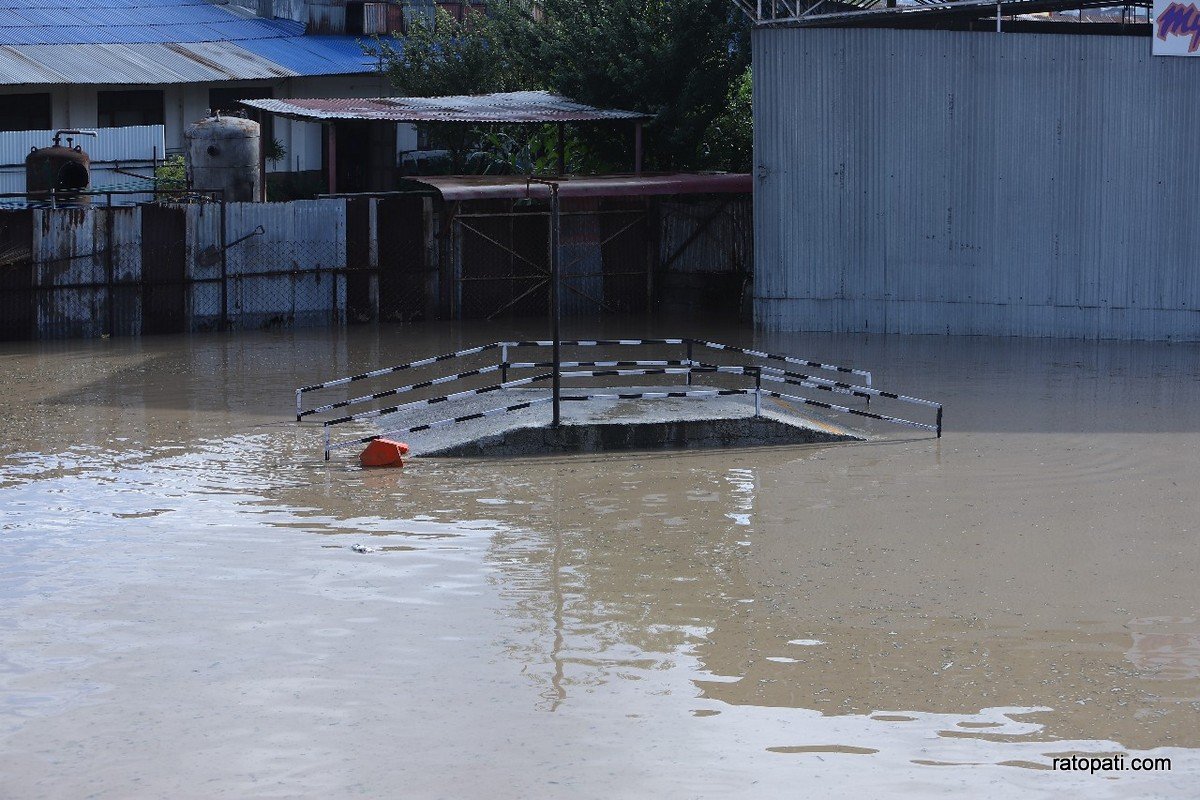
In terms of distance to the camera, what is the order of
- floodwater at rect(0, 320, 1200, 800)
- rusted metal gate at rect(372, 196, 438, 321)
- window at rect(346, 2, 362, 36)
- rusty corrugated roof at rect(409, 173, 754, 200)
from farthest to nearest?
window at rect(346, 2, 362, 36) < rusted metal gate at rect(372, 196, 438, 321) < rusty corrugated roof at rect(409, 173, 754, 200) < floodwater at rect(0, 320, 1200, 800)

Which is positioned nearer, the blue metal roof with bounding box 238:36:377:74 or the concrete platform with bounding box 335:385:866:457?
the concrete platform with bounding box 335:385:866:457

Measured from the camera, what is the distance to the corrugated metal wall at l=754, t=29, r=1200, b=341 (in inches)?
901

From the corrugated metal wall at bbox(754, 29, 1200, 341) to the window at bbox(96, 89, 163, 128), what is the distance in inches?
738

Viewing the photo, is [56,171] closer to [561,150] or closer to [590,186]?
[561,150]

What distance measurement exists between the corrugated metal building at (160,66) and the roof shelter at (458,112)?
28.2ft

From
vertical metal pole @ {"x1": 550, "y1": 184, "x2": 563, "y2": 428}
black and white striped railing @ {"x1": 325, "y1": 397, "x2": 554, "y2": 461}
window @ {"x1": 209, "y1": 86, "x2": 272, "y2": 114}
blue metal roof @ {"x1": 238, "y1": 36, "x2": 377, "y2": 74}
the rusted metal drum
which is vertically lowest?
black and white striped railing @ {"x1": 325, "y1": 397, "x2": 554, "y2": 461}

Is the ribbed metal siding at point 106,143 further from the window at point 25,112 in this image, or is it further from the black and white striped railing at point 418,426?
the black and white striped railing at point 418,426

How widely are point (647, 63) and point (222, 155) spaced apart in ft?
25.9

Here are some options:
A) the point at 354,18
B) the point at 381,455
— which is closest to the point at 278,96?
the point at 354,18

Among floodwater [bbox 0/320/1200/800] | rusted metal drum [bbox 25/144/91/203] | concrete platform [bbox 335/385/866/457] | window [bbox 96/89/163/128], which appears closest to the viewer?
floodwater [bbox 0/320/1200/800]

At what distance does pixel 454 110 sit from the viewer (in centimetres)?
2825

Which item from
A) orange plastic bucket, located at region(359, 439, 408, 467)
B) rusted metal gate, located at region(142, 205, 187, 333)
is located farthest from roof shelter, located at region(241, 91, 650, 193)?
orange plastic bucket, located at region(359, 439, 408, 467)

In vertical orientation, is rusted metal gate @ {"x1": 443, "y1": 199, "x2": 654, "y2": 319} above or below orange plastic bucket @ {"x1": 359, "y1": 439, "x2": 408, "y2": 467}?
above

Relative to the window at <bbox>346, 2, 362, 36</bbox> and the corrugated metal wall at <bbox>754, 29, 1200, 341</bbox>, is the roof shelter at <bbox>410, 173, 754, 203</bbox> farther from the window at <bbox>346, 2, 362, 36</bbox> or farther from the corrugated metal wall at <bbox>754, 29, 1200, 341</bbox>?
the window at <bbox>346, 2, 362, 36</bbox>
